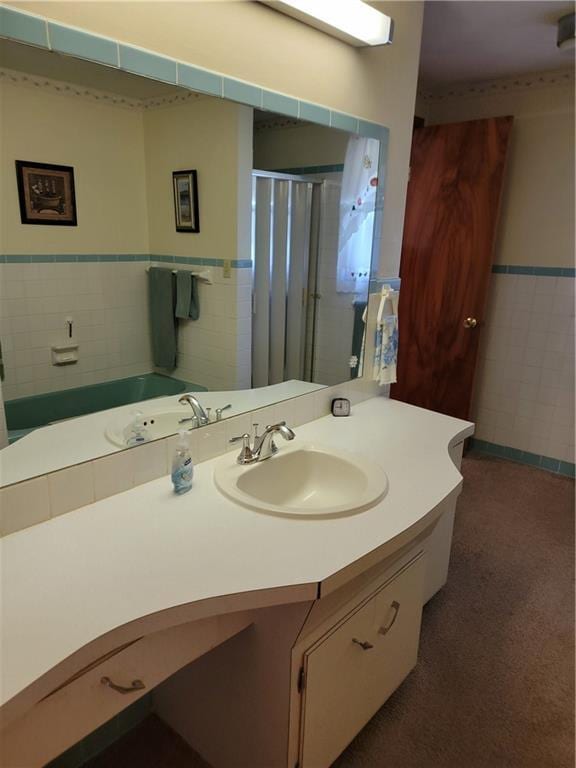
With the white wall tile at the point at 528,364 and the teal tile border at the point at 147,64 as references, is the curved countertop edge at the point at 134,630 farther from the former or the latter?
the white wall tile at the point at 528,364

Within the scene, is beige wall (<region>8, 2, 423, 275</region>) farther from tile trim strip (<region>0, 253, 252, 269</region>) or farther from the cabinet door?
the cabinet door

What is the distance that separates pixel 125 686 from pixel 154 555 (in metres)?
0.23

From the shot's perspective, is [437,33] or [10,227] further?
[437,33]

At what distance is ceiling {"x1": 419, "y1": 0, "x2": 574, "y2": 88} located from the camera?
2029 millimetres

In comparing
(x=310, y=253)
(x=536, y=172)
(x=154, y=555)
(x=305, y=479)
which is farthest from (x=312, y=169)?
(x=536, y=172)

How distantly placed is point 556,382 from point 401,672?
2.32 m

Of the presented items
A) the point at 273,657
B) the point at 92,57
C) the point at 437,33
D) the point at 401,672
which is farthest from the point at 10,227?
the point at 437,33

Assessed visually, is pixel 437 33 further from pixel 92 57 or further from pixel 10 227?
pixel 10 227

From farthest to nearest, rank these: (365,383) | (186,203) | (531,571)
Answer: (531,571) < (365,383) < (186,203)

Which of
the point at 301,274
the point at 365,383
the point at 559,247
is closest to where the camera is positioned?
the point at 301,274

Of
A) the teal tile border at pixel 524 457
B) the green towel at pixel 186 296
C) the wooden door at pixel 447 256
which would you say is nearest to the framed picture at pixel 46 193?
the green towel at pixel 186 296

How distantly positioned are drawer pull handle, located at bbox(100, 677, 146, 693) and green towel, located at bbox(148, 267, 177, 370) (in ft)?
2.49

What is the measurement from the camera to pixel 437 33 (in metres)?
2.31

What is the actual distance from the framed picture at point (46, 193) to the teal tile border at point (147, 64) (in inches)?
10.5
